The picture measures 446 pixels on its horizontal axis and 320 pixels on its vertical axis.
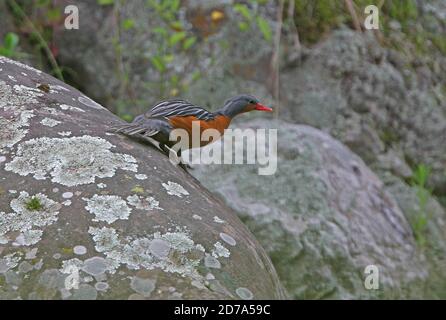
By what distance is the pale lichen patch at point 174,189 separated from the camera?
289cm

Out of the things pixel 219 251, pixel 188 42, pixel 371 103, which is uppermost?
pixel 188 42

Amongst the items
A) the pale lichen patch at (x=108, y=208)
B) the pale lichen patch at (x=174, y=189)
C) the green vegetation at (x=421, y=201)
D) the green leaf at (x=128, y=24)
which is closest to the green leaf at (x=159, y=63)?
the green leaf at (x=128, y=24)

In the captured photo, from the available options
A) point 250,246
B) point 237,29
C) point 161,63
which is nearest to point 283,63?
point 237,29

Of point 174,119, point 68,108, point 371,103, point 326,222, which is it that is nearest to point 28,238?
point 68,108

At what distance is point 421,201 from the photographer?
5.82 metres

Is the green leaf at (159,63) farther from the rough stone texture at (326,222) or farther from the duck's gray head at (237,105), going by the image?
the duck's gray head at (237,105)

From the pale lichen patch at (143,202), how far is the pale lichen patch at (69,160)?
0.57 ft

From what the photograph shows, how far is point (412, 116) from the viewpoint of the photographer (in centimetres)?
642

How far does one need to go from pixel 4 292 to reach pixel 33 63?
451 cm

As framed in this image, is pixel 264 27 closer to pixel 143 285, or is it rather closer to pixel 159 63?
pixel 159 63

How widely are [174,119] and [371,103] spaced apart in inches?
118

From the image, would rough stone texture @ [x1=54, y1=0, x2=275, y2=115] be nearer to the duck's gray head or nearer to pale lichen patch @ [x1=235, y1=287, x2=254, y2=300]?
the duck's gray head
